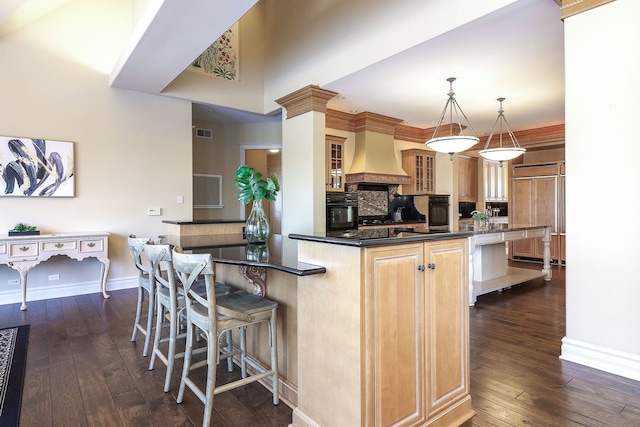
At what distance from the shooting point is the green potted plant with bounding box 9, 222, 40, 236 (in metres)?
3.84

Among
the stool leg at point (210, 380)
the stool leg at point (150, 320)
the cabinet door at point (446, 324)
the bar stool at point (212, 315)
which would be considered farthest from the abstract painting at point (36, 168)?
the cabinet door at point (446, 324)

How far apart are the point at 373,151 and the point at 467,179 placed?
130 inches

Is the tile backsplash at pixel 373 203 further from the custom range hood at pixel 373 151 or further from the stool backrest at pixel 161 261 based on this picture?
the stool backrest at pixel 161 261

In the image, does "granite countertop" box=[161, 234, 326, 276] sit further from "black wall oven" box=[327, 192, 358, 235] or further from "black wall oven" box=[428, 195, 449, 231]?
"black wall oven" box=[428, 195, 449, 231]

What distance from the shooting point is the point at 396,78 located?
4242mm

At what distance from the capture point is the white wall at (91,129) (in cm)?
411

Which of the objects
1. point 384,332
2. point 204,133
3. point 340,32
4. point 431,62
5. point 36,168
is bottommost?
point 384,332

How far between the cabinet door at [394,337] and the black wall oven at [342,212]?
3.53 meters

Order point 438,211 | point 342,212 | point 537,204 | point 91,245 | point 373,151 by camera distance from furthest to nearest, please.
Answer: point 438,211
point 537,204
point 373,151
point 342,212
point 91,245

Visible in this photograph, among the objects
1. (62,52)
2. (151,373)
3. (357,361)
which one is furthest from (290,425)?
(62,52)

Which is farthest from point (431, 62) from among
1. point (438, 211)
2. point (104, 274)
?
point (104, 274)

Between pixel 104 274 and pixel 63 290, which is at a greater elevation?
pixel 104 274

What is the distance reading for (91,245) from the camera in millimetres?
4121

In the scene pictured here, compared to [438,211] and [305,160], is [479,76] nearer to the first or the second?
[305,160]
